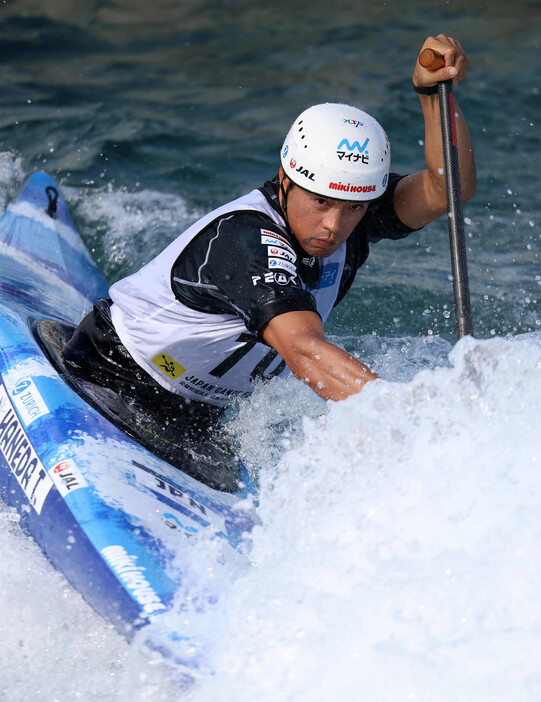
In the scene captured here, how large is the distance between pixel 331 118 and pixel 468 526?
1392 mm

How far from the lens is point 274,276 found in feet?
7.93

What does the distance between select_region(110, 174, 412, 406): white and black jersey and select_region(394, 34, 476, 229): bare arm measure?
0.06 metres

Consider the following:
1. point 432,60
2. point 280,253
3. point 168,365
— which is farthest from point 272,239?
point 432,60

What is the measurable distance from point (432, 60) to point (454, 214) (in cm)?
60

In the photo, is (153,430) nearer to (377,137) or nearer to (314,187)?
(314,187)

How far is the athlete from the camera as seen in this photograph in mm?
2383

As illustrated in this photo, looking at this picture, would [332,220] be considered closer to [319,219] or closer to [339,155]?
[319,219]

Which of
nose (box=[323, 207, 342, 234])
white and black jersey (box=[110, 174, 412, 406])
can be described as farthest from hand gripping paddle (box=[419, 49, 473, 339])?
nose (box=[323, 207, 342, 234])

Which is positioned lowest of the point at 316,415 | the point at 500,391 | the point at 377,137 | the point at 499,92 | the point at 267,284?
the point at 499,92

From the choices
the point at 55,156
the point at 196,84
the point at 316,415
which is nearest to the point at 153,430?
the point at 316,415

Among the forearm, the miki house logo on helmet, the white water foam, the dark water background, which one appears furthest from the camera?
the dark water background

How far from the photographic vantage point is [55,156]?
7.32 m

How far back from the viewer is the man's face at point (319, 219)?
2.70 m

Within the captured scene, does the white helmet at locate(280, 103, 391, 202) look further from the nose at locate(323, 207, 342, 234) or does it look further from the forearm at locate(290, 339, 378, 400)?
the forearm at locate(290, 339, 378, 400)
